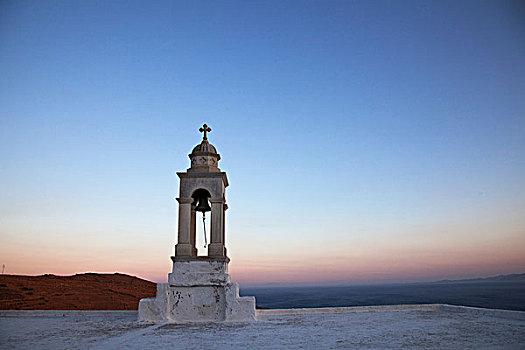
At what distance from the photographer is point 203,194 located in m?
12.2

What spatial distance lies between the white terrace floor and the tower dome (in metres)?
4.34

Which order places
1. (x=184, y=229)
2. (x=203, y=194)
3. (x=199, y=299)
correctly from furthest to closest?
(x=203, y=194), (x=184, y=229), (x=199, y=299)

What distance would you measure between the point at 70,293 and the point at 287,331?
1568cm

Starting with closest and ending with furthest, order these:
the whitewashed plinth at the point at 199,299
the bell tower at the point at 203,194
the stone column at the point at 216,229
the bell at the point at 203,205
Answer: the whitewashed plinth at the point at 199,299
the stone column at the point at 216,229
the bell tower at the point at 203,194
the bell at the point at 203,205

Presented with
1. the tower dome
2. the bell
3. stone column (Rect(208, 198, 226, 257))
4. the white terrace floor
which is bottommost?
the white terrace floor

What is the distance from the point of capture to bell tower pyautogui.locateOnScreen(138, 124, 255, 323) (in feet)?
33.0

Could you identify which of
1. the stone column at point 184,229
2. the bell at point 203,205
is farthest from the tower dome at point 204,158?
the bell at point 203,205

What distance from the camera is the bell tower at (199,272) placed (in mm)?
10047

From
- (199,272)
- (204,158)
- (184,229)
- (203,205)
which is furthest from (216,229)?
(204,158)

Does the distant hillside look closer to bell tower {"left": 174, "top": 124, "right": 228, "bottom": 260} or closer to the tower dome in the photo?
bell tower {"left": 174, "top": 124, "right": 228, "bottom": 260}

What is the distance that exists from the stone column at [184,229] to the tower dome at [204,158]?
0.99 m

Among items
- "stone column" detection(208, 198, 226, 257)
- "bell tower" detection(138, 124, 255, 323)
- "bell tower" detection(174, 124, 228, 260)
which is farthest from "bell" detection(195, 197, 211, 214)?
"stone column" detection(208, 198, 226, 257)

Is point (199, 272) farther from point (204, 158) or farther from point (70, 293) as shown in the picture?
point (70, 293)

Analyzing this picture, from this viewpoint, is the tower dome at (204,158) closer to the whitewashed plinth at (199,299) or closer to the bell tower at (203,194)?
the bell tower at (203,194)
